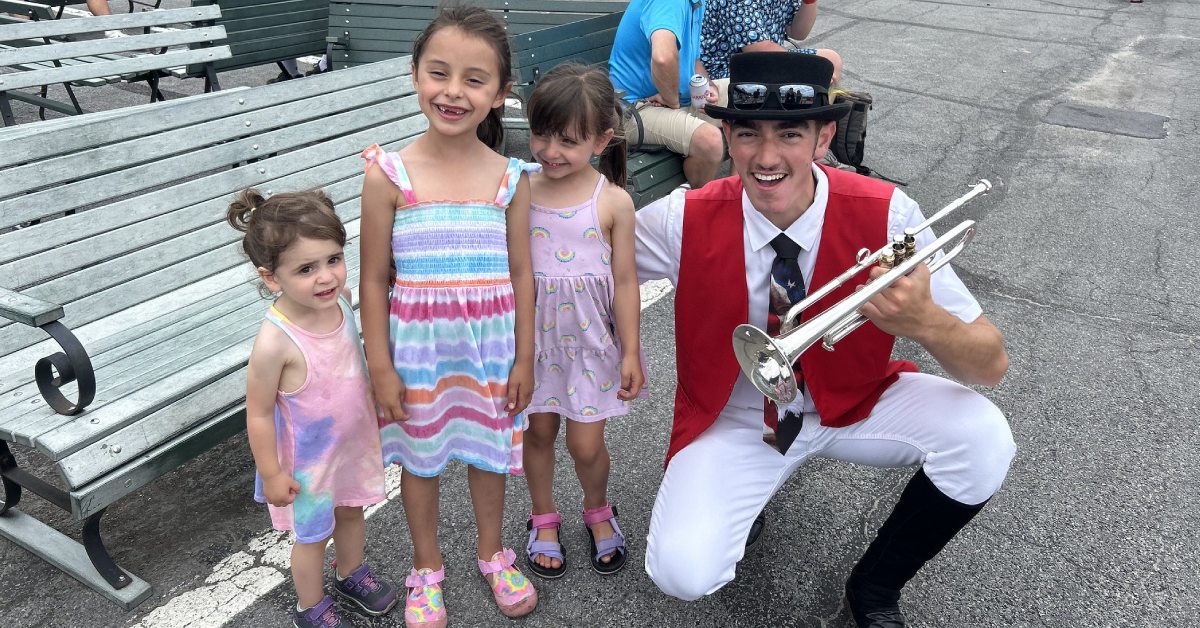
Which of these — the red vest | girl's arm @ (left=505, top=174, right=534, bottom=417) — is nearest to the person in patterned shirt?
Answer: the red vest

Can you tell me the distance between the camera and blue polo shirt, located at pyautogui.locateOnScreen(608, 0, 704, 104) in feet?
16.7

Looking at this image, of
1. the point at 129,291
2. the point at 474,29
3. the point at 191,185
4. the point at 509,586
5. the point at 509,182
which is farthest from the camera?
the point at 191,185

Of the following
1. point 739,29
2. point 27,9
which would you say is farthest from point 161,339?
point 27,9

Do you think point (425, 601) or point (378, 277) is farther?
point (425, 601)

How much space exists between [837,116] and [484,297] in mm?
1049

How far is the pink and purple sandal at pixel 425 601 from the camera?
262cm

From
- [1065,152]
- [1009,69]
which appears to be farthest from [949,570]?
[1009,69]

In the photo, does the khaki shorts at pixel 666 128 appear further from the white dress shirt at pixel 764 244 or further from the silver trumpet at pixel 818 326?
the silver trumpet at pixel 818 326

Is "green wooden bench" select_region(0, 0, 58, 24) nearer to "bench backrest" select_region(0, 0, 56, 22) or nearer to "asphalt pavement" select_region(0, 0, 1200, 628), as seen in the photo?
"bench backrest" select_region(0, 0, 56, 22)

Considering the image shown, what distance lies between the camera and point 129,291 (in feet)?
10.8

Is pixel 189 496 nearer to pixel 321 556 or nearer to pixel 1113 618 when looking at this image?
pixel 321 556

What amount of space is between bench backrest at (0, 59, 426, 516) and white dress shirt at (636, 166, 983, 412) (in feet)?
4.65

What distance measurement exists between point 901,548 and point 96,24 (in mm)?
5262

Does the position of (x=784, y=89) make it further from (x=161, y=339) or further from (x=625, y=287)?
(x=161, y=339)
